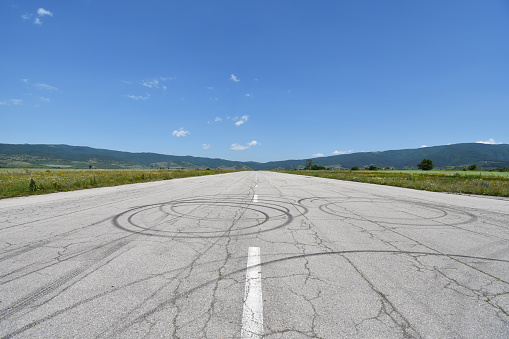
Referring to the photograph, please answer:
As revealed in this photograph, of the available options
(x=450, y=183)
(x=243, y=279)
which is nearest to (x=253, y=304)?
(x=243, y=279)

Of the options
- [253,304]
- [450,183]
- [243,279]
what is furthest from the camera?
[450,183]

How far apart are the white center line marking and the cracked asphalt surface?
0.21 feet

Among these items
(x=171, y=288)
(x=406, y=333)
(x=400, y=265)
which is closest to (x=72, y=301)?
(x=171, y=288)

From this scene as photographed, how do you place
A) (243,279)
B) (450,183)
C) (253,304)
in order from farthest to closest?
(450,183) < (243,279) < (253,304)

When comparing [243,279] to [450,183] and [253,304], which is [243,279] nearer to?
[253,304]

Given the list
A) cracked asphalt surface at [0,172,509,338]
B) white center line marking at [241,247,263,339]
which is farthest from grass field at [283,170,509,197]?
white center line marking at [241,247,263,339]

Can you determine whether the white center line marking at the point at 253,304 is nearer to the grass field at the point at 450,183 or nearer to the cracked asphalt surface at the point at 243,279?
the cracked asphalt surface at the point at 243,279

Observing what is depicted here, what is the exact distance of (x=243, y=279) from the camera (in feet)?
10.0

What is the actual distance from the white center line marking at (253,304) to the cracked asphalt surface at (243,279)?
0.07m

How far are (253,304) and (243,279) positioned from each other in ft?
1.87

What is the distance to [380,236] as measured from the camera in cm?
518

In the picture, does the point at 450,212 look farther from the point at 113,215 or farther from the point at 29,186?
the point at 29,186

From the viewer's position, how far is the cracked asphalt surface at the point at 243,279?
7.21 feet

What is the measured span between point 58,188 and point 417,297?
61.9 feet
